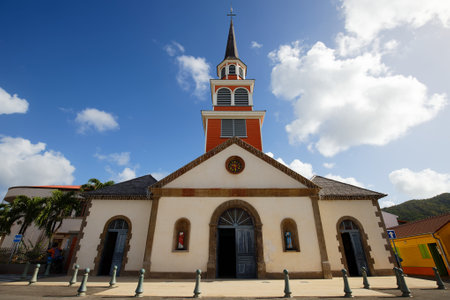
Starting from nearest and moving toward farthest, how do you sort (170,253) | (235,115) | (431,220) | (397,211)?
(170,253)
(431,220)
(235,115)
(397,211)

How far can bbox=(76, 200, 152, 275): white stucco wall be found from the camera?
13.0 m

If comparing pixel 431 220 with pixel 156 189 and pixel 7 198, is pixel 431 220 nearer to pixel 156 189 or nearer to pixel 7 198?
pixel 156 189

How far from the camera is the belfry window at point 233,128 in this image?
64.7 feet

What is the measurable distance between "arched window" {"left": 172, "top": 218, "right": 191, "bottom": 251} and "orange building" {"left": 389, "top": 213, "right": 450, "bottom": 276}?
14912mm

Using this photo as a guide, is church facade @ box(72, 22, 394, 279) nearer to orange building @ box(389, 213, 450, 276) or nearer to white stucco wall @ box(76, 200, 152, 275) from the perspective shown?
white stucco wall @ box(76, 200, 152, 275)

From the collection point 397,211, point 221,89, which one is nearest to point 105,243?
point 221,89

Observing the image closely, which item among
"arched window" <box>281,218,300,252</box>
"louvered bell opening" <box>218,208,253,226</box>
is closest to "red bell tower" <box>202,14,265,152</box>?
"louvered bell opening" <box>218,208,253,226</box>

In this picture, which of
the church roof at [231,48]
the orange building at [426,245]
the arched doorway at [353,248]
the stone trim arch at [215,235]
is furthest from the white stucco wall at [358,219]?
the church roof at [231,48]

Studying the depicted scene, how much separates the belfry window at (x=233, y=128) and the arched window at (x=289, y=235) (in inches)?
359

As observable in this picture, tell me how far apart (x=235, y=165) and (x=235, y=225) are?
3859 millimetres

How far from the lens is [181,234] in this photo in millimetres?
12641

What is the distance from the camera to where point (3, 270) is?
13242 millimetres

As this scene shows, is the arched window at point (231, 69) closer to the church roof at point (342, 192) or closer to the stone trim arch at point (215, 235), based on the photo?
the church roof at point (342, 192)

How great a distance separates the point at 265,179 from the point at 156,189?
706 centimetres
